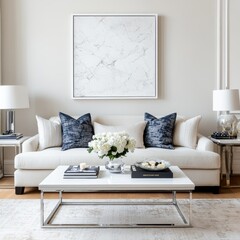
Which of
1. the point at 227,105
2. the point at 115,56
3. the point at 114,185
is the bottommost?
the point at 114,185

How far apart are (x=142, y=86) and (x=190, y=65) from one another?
73cm

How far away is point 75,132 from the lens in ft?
15.1

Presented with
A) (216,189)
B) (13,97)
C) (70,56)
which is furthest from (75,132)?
(216,189)

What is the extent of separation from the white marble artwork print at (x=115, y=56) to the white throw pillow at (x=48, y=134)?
0.71 m

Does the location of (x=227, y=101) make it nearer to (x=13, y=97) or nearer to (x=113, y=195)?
(x=113, y=195)

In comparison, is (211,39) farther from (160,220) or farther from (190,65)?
(160,220)

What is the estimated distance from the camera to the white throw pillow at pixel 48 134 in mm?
4609

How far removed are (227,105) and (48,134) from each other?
2255 millimetres

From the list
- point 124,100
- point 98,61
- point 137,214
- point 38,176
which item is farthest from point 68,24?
point 137,214

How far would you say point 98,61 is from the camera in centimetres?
517

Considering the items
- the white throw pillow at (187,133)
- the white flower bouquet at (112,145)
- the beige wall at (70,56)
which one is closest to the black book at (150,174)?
the white flower bouquet at (112,145)

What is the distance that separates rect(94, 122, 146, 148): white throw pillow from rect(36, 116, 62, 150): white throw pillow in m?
0.49

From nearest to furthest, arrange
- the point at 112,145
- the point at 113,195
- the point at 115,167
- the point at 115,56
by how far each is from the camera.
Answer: the point at 112,145
the point at 115,167
the point at 113,195
the point at 115,56

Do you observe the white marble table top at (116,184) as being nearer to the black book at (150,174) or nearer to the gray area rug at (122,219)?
the black book at (150,174)
